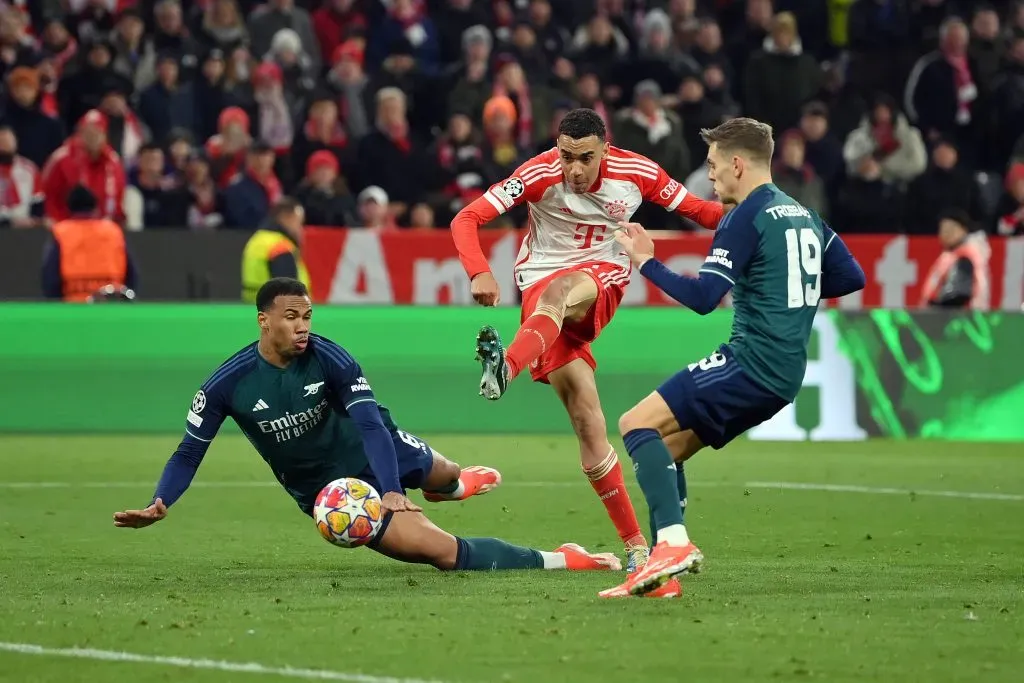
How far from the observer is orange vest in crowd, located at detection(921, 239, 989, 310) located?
57.5ft

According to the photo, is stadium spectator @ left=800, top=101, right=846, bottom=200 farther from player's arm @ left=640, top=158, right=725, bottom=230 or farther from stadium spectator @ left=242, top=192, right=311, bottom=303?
player's arm @ left=640, top=158, right=725, bottom=230

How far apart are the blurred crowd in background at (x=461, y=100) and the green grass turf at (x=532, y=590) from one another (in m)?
5.69

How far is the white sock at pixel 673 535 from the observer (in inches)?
287

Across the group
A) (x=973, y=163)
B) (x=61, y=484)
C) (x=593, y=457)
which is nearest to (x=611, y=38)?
(x=973, y=163)

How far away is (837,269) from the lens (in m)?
7.89

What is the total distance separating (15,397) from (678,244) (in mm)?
6631

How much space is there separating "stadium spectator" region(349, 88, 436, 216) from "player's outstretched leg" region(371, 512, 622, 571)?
10.7 m

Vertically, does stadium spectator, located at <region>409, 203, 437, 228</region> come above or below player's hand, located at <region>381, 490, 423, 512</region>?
above

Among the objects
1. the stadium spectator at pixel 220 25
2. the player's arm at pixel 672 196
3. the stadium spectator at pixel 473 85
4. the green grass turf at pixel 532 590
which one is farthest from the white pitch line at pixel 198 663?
the stadium spectator at pixel 220 25

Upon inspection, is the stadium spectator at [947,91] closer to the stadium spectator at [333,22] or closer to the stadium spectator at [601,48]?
the stadium spectator at [601,48]

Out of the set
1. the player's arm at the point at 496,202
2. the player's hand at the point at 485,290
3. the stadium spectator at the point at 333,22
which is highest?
the stadium spectator at the point at 333,22

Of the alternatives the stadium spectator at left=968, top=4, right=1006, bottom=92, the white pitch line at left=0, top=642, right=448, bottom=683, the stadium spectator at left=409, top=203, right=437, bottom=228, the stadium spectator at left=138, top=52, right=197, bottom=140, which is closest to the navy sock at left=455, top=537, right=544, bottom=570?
the white pitch line at left=0, top=642, right=448, bottom=683

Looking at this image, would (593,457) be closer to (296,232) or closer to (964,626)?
(964,626)

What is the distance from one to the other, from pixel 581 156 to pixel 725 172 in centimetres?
134
